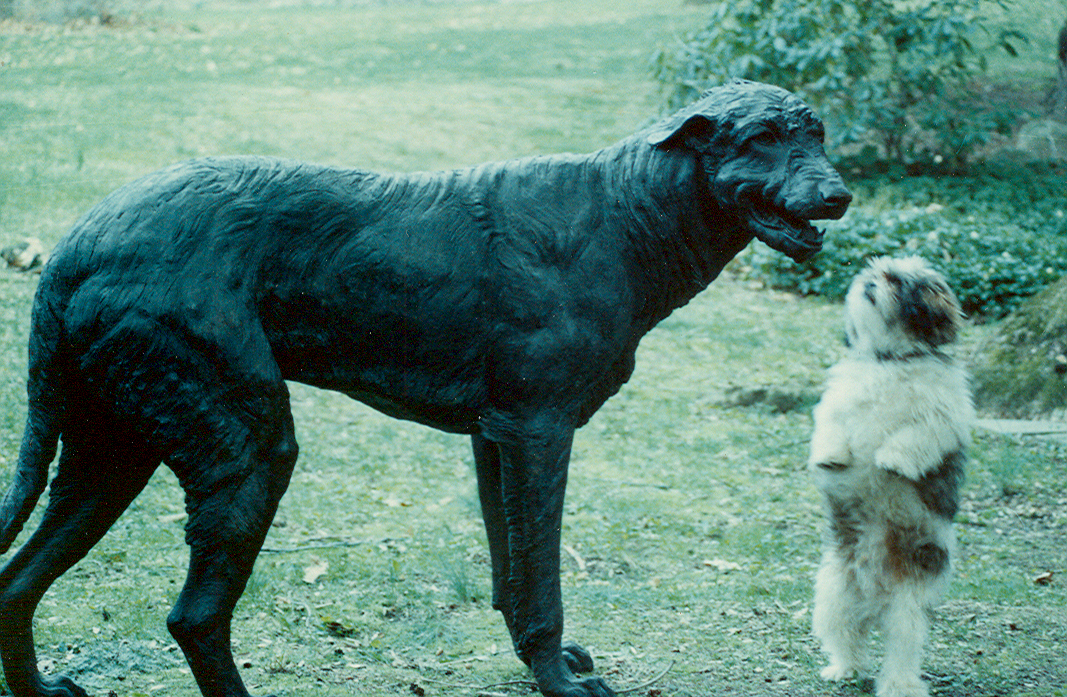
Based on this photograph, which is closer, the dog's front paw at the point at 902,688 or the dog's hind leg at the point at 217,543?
the dog's hind leg at the point at 217,543

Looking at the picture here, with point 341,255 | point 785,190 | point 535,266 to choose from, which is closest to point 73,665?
point 341,255

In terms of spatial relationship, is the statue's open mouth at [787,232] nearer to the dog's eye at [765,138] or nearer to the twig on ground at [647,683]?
the dog's eye at [765,138]

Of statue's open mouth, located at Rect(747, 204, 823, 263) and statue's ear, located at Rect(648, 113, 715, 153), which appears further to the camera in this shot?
statue's ear, located at Rect(648, 113, 715, 153)

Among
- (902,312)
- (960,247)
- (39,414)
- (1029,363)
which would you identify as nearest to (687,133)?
(902,312)

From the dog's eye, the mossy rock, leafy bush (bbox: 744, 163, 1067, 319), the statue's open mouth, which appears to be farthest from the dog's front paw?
leafy bush (bbox: 744, 163, 1067, 319)

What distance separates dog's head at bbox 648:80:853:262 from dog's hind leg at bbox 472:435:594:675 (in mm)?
1291

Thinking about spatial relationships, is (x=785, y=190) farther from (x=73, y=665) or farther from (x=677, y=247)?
(x=73, y=665)

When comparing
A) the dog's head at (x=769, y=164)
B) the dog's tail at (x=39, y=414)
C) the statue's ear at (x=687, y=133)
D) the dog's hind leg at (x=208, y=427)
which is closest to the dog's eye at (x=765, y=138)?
the dog's head at (x=769, y=164)

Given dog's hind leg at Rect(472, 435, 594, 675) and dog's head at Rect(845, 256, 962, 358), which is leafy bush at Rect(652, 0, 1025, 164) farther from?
dog's hind leg at Rect(472, 435, 594, 675)

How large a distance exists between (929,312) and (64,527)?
339 cm

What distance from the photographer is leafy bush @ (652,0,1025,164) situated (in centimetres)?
1437

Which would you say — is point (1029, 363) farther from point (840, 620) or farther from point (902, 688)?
point (902, 688)

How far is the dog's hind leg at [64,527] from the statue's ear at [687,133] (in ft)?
6.96

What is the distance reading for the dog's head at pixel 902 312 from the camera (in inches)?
174
